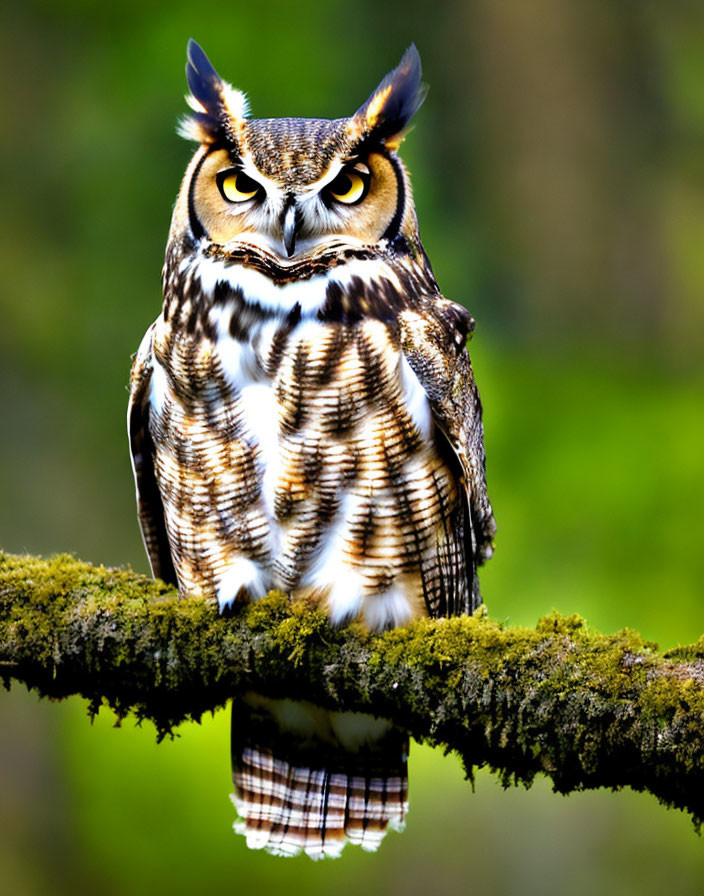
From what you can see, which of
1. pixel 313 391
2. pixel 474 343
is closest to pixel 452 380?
pixel 313 391

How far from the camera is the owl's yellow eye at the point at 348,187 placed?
2.54 metres

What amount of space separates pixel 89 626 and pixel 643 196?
4.77 meters

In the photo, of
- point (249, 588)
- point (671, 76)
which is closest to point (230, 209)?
point (249, 588)

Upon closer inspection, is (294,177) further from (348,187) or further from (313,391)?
(313,391)

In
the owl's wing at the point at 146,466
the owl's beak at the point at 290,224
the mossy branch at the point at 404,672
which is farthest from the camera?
the owl's wing at the point at 146,466

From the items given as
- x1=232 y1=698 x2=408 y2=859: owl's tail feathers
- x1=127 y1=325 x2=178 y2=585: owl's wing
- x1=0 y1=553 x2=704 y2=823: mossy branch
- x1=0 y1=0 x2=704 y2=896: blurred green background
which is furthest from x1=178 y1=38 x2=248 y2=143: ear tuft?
x1=0 y1=0 x2=704 y2=896: blurred green background

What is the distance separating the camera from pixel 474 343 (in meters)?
6.02

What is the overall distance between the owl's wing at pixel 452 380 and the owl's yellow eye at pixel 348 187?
11.1 inches

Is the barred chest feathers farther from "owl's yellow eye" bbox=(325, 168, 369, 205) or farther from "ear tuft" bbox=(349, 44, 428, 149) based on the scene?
"ear tuft" bbox=(349, 44, 428, 149)

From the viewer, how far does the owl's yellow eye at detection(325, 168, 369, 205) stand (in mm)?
2543

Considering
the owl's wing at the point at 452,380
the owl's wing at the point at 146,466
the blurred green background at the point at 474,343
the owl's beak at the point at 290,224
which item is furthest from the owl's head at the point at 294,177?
the blurred green background at the point at 474,343

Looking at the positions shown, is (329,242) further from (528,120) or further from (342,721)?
(528,120)

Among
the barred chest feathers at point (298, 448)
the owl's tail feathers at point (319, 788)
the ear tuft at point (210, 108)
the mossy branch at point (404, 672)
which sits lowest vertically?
the owl's tail feathers at point (319, 788)

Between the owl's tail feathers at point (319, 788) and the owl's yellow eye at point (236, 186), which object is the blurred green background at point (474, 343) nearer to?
the owl's tail feathers at point (319, 788)
